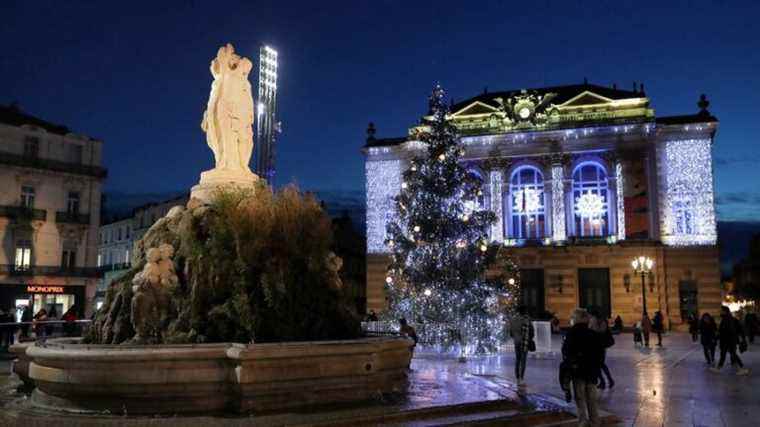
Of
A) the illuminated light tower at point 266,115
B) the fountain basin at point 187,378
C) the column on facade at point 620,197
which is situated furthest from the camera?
the column on facade at point 620,197

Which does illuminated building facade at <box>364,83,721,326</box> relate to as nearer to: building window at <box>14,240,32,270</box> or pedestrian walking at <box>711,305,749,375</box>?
building window at <box>14,240,32,270</box>

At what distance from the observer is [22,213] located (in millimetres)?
39281

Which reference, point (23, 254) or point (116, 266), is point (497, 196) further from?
point (116, 266)

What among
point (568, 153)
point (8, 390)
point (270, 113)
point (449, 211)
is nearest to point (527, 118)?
point (568, 153)

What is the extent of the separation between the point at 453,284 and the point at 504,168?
20.8 meters

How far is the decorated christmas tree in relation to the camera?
86.1 feet

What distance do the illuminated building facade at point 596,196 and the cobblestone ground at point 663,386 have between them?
64.8 ft

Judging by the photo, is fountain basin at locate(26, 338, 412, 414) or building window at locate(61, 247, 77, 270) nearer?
fountain basin at locate(26, 338, 412, 414)

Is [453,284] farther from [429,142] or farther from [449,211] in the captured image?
[429,142]

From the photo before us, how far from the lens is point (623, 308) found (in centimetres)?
4222

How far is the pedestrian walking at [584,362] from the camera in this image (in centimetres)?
Result: 813

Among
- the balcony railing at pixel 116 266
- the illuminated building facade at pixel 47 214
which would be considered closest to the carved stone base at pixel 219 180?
the illuminated building facade at pixel 47 214

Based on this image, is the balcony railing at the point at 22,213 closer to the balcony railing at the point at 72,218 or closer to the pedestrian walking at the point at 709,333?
the balcony railing at the point at 72,218

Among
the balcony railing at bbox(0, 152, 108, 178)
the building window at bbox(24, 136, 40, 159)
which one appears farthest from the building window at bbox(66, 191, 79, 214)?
the building window at bbox(24, 136, 40, 159)
